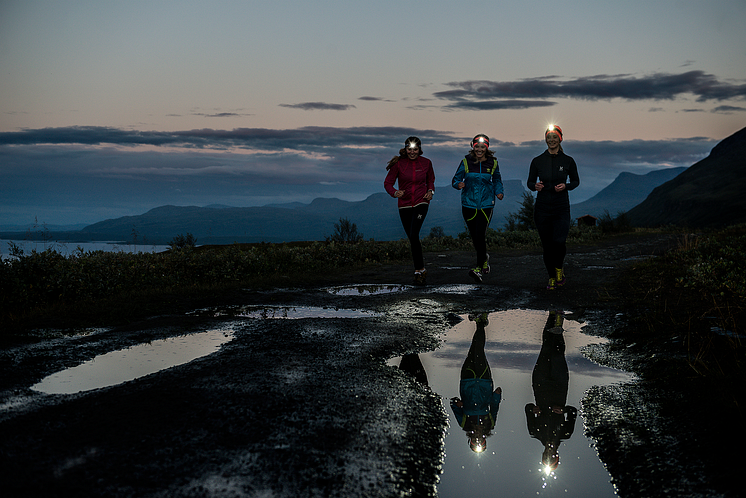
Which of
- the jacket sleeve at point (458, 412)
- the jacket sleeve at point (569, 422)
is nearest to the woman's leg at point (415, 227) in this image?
the jacket sleeve at point (458, 412)

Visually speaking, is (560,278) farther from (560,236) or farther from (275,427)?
(275,427)

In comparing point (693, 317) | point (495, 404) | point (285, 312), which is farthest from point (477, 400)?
point (285, 312)

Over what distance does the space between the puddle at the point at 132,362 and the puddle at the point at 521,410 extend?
1.83m

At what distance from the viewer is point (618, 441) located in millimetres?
2930

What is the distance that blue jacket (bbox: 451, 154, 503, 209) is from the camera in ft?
32.4

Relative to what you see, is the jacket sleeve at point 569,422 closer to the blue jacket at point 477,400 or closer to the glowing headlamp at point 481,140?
the blue jacket at point 477,400

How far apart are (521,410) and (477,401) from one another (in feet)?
0.99

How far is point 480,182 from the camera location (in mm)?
9930

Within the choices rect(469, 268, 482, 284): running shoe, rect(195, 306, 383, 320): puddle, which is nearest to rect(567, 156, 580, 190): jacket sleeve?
rect(469, 268, 482, 284): running shoe

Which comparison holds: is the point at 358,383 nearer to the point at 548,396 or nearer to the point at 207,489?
the point at 548,396

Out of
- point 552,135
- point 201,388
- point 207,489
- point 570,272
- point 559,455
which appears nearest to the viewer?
point 207,489

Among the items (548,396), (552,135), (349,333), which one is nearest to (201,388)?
(349,333)

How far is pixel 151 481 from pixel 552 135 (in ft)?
26.7

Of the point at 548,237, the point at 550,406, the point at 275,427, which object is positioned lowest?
the point at 550,406
